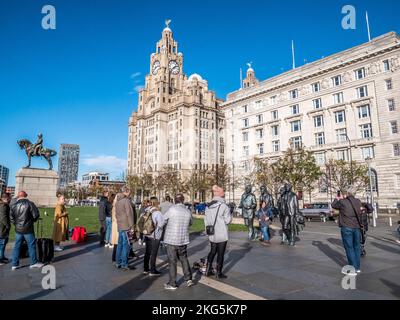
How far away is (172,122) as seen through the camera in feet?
300

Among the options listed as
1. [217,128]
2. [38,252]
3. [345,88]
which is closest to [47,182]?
[38,252]

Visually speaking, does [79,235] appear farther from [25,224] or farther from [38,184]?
[38,184]

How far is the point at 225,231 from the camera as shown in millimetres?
6648

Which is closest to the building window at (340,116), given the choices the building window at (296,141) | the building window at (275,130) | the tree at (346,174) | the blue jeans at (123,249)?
the building window at (296,141)

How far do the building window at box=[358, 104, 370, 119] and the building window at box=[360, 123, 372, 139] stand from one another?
4.51 feet

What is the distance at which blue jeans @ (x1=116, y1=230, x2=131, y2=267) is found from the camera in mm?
7492

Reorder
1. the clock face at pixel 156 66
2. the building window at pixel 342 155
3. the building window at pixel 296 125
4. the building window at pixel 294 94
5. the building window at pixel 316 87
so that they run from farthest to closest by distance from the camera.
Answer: the clock face at pixel 156 66, the building window at pixel 294 94, the building window at pixel 296 125, the building window at pixel 316 87, the building window at pixel 342 155

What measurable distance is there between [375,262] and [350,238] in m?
2.05

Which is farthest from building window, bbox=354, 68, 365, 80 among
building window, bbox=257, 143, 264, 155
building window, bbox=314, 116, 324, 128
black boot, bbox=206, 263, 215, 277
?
black boot, bbox=206, 263, 215, 277

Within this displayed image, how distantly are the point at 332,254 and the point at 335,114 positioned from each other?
139ft

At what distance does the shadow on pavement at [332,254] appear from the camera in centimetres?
819

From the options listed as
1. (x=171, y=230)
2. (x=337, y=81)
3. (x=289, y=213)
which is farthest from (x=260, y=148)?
(x=171, y=230)

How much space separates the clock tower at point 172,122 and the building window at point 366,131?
1868 inches

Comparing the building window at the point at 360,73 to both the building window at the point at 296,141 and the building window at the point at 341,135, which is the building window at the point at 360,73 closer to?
the building window at the point at 341,135
